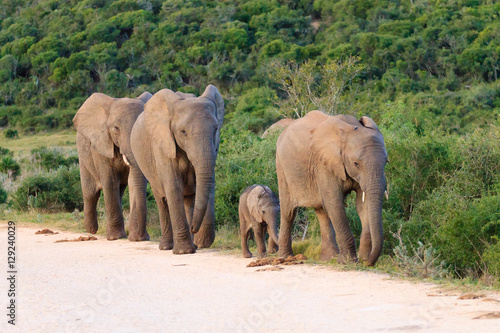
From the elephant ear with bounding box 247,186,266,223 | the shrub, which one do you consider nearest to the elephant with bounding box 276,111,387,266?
the elephant ear with bounding box 247,186,266,223

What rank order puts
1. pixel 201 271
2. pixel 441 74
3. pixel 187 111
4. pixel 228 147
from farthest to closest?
1. pixel 441 74
2. pixel 228 147
3. pixel 187 111
4. pixel 201 271

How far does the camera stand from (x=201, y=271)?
8719mm

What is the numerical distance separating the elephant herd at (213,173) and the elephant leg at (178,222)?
0.01 m

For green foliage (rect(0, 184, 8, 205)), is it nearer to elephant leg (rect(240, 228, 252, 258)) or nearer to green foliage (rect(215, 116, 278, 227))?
green foliage (rect(215, 116, 278, 227))

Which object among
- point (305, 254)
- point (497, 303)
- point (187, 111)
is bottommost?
point (305, 254)

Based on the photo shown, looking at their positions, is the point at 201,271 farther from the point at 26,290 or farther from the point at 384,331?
the point at 384,331

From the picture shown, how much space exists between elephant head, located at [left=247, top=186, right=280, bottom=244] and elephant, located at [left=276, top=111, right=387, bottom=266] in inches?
14.8

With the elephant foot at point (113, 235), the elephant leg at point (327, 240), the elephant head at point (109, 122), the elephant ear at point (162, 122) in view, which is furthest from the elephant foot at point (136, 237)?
the elephant leg at point (327, 240)

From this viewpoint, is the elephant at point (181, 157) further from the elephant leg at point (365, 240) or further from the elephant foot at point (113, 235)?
the elephant leg at point (365, 240)

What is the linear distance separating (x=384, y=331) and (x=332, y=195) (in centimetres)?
382

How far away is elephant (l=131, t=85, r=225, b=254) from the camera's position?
395 inches

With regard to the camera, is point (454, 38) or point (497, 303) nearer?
point (497, 303)

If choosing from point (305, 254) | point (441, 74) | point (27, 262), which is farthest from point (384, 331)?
point (441, 74)

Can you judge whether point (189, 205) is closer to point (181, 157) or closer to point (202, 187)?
point (181, 157)
